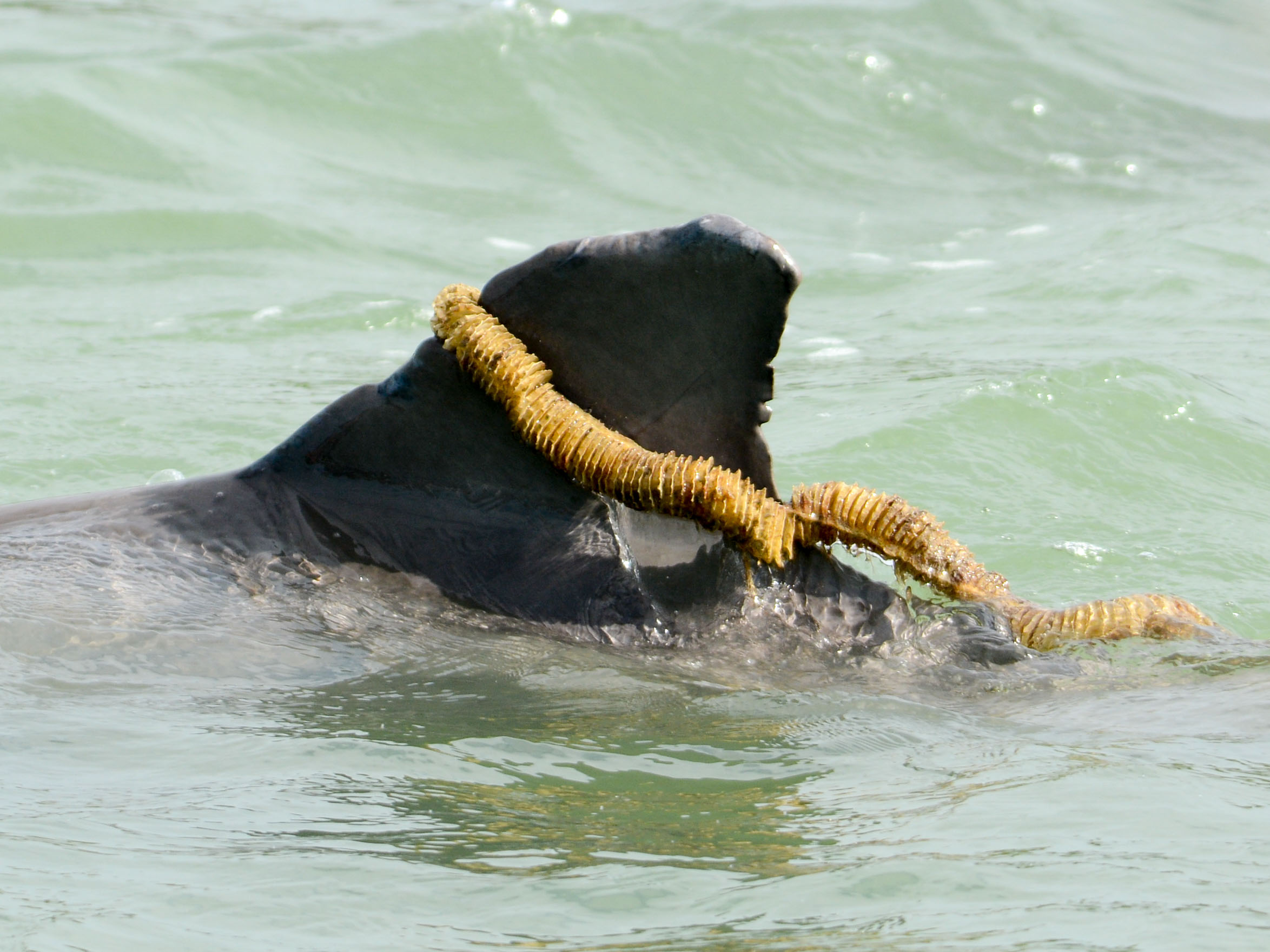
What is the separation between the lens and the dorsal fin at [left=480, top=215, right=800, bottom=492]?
3.40 m

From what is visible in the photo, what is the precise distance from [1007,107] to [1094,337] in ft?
15.3

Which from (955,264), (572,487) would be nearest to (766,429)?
(955,264)

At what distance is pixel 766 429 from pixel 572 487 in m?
4.01

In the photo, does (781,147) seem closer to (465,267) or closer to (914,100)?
(914,100)

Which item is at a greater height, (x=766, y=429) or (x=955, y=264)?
(x=955, y=264)

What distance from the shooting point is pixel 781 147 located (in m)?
12.5

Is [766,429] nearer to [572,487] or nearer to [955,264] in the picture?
[955,264]

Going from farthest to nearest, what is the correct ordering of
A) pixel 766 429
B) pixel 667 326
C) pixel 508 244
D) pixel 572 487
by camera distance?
pixel 508 244 < pixel 766 429 < pixel 572 487 < pixel 667 326

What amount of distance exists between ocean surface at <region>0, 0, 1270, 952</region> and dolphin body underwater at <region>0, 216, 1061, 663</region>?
95 millimetres

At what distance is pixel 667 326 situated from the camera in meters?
3.52

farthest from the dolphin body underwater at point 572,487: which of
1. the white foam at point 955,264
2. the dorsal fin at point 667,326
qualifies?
the white foam at point 955,264

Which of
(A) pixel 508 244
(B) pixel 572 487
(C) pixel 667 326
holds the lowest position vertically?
(B) pixel 572 487

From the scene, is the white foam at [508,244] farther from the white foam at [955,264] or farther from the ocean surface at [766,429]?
the white foam at [955,264]

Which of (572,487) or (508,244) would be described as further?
(508,244)
